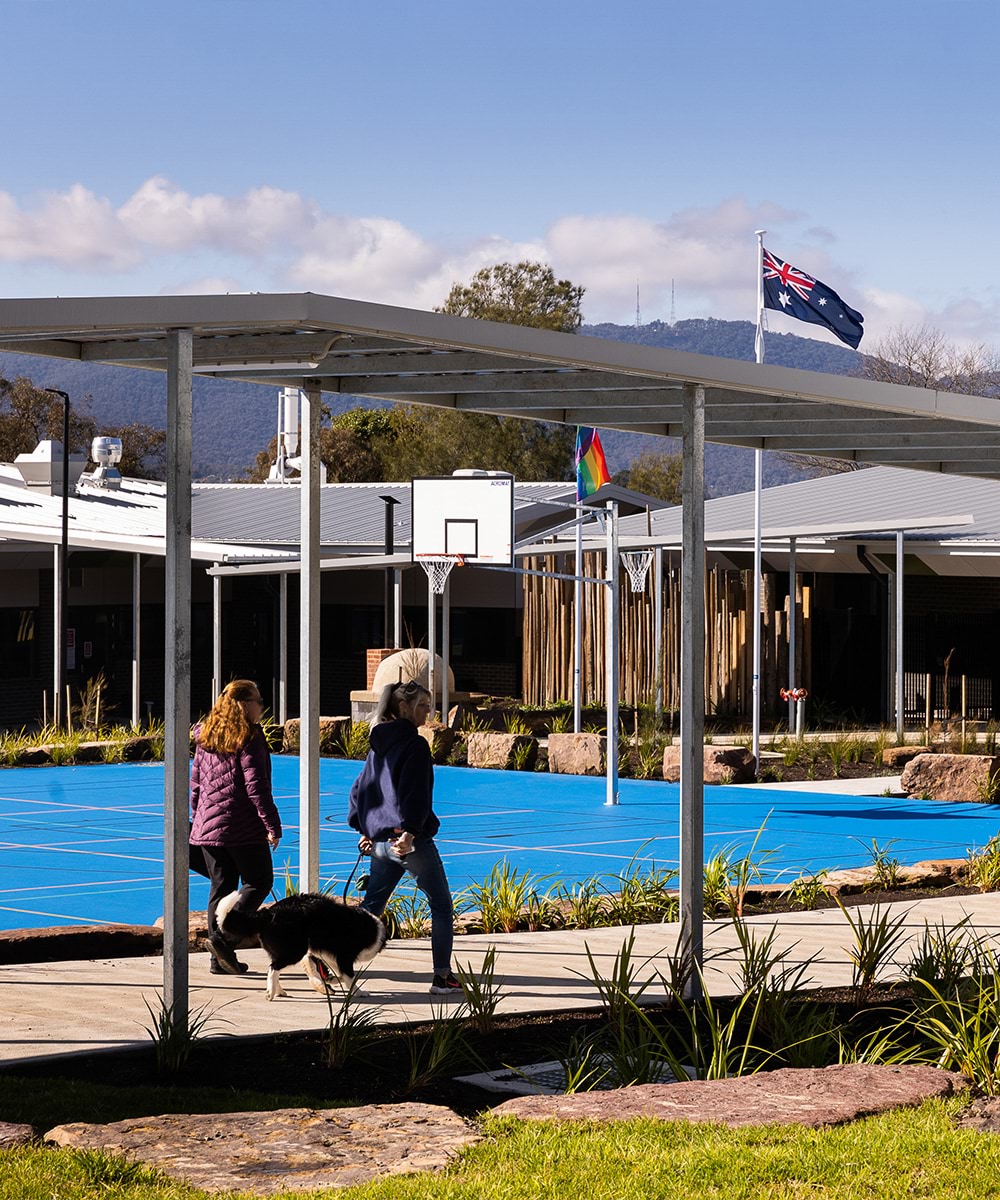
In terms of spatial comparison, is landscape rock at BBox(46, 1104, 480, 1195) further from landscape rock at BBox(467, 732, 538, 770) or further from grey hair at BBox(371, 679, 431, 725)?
Answer: landscape rock at BBox(467, 732, 538, 770)

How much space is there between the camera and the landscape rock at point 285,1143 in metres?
5.78

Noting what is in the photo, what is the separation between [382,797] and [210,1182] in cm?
414

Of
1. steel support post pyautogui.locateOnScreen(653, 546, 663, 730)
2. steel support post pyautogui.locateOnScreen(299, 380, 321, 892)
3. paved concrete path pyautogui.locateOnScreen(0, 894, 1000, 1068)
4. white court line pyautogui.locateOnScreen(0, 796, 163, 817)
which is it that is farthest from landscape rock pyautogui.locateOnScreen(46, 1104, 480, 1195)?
steel support post pyautogui.locateOnScreen(653, 546, 663, 730)

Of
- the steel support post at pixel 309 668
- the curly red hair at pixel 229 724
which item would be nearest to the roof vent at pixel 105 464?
the steel support post at pixel 309 668

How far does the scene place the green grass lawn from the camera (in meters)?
5.61

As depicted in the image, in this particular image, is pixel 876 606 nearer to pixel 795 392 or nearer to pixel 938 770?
pixel 938 770

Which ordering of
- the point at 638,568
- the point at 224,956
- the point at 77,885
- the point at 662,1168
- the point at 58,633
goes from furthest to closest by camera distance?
the point at 58,633
the point at 638,568
the point at 77,885
the point at 224,956
the point at 662,1168

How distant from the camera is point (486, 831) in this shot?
62.9 ft

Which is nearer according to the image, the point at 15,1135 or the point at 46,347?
the point at 15,1135

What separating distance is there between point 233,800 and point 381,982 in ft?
4.27

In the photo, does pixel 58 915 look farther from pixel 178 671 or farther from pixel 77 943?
pixel 178 671

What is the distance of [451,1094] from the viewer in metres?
7.32

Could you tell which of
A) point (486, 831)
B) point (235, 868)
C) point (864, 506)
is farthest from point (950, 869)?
point (864, 506)

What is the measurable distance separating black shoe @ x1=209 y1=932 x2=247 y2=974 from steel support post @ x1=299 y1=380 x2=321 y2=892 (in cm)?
58
